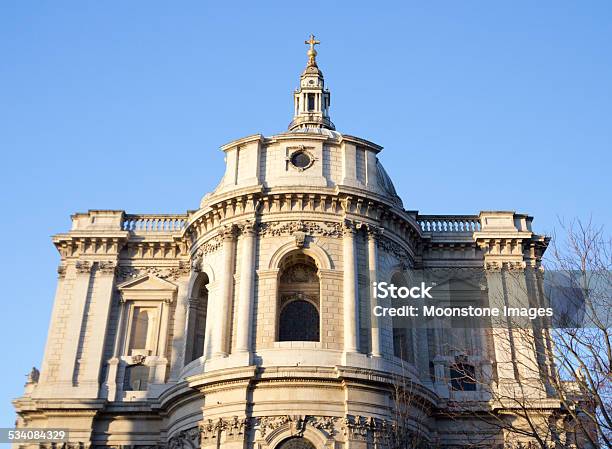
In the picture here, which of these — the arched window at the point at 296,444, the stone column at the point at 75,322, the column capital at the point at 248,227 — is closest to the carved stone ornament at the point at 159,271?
the stone column at the point at 75,322

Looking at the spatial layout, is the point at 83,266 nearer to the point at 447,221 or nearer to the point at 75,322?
the point at 75,322

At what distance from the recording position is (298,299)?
27953 millimetres

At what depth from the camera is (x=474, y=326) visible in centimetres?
3033

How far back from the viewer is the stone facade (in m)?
24.7

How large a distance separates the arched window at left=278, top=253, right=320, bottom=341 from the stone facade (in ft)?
0.37

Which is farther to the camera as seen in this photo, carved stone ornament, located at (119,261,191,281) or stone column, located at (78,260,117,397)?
carved stone ornament, located at (119,261,191,281)

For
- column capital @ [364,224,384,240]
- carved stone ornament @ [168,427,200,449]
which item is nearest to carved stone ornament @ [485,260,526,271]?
column capital @ [364,224,384,240]

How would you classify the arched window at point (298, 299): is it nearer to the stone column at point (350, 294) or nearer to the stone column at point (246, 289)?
the stone column at point (246, 289)

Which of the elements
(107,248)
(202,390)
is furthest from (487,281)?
(107,248)

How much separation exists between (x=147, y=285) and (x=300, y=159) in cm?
813

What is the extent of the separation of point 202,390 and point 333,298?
17.8 ft

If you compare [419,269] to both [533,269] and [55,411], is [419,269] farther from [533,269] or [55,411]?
[55,411]
